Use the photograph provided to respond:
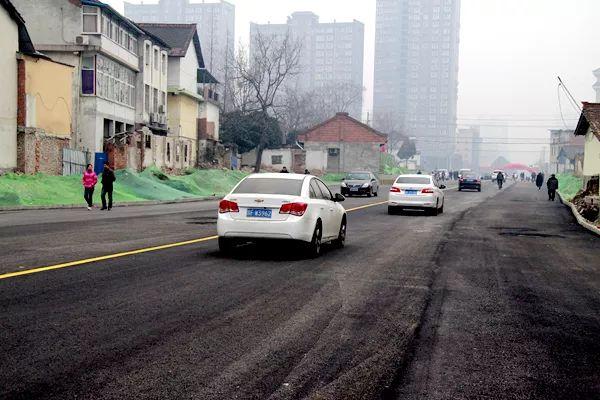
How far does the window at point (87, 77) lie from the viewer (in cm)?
4009

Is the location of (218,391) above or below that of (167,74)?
below

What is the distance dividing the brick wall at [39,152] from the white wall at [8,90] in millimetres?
353

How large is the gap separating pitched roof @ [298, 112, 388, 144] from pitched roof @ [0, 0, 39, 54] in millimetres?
54081

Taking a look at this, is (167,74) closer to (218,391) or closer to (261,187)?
(261,187)

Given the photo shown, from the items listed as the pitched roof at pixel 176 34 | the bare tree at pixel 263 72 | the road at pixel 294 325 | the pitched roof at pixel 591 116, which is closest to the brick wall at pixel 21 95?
the road at pixel 294 325

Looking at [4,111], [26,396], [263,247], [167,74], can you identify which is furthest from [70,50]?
[26,396]

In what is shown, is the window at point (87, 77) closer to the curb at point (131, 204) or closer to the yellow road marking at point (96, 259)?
the curb at point (131, 204)

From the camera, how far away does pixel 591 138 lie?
1548 inches

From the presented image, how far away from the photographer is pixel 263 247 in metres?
13.1

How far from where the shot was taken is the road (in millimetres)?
4578

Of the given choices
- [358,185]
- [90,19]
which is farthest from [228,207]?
[90,19]

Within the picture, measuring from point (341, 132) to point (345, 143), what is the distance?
1566 mm

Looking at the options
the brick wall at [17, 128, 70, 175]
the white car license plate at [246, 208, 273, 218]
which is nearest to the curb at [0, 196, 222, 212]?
the brick wall at [17, 128, 70, 175]

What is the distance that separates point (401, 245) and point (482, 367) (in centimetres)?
910
